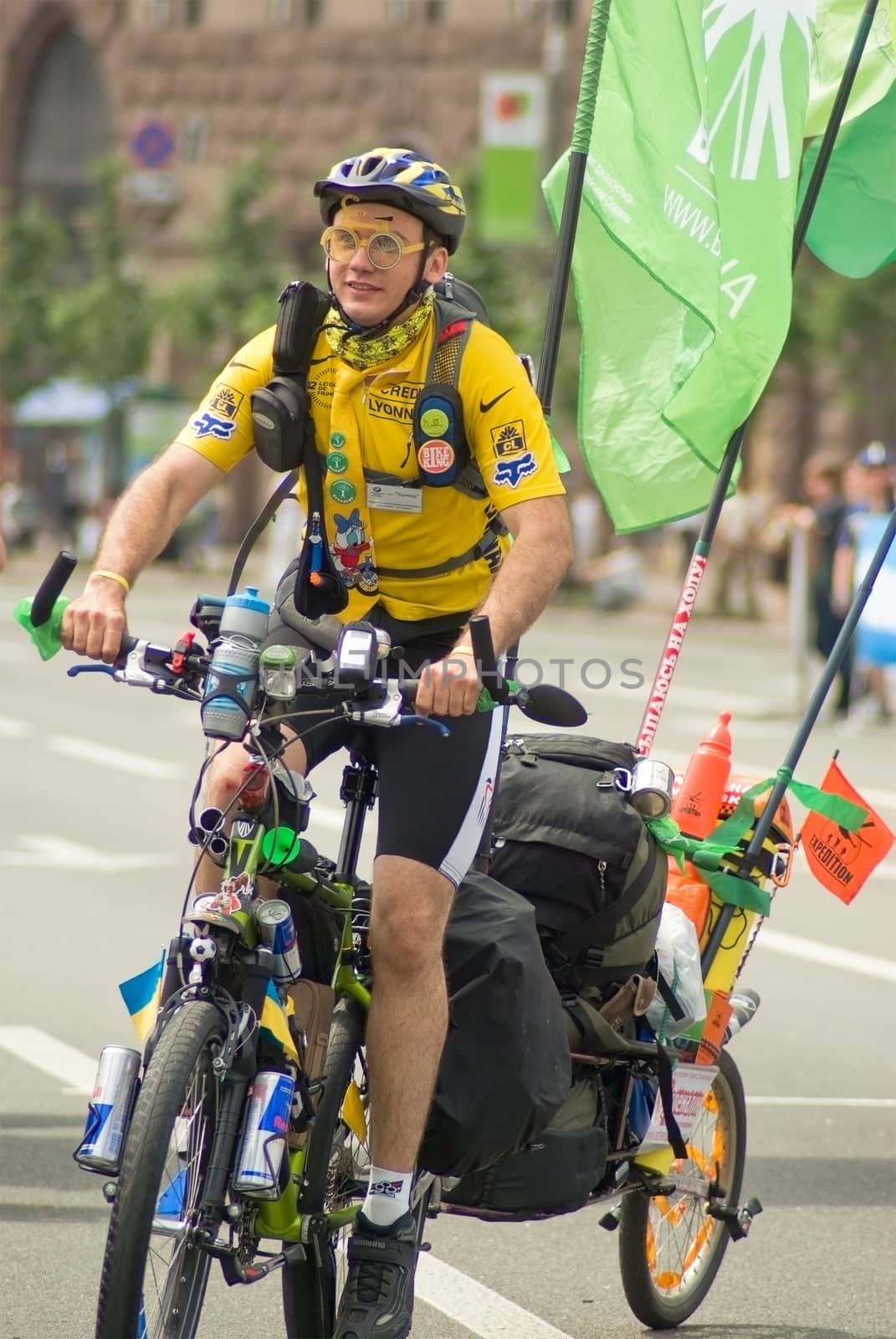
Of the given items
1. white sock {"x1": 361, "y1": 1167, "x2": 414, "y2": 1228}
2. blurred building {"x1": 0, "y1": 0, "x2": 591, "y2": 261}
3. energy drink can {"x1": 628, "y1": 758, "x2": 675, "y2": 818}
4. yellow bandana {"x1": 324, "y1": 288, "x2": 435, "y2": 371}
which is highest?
blurred building {"x1": 0, "y1": 0, "x2": 591, "y2": 261}

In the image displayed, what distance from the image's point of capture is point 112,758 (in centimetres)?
1462

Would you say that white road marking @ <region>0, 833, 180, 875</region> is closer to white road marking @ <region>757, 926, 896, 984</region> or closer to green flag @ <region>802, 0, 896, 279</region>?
white road marking @ <region>757, 926, 896, 984</region>

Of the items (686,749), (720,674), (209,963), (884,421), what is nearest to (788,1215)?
(209,963)

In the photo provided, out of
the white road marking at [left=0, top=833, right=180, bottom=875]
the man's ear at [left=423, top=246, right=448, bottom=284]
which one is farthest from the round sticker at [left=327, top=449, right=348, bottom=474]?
→ the white road marking at [left=0, top=833, right=180, bottom=875]

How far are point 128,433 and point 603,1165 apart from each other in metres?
39.5

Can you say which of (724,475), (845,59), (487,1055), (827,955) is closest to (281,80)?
(827,955)

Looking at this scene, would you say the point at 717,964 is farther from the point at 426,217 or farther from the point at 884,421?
the point at 884,421

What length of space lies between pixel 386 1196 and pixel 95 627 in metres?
1.11

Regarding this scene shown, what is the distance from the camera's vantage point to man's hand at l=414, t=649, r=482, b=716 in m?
3.81

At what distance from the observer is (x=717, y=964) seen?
515 centimetres

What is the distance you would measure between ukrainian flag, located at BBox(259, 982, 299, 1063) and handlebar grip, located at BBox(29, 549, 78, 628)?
71 centimetres

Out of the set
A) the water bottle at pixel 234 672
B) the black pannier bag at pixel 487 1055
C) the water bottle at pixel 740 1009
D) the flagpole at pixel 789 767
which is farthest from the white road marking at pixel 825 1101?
the water bottle at pixel 234 672

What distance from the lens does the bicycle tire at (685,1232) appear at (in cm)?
491

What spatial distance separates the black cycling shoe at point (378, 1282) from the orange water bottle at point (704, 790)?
133cm
